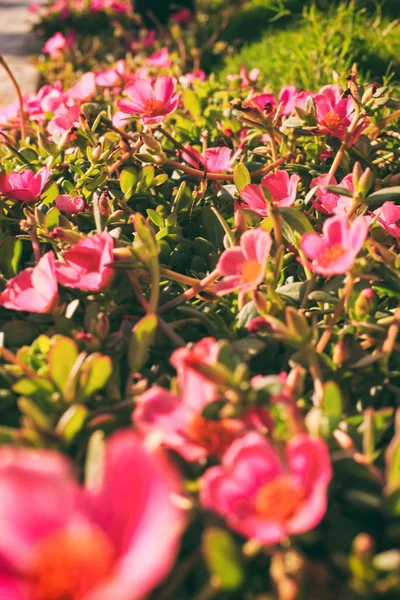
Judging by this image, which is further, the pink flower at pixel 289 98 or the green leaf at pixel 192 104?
the green leaf at pixel 192 104

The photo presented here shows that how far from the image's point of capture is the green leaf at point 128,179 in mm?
1150

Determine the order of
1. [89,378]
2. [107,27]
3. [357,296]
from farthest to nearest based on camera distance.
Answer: [107,27] < [357,296] < [89,378]

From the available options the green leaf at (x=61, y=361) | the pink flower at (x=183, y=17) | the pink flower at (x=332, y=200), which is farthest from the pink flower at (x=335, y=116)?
the pink flower at (x=183, y=17)

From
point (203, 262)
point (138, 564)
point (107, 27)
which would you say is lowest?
point (107, 27)

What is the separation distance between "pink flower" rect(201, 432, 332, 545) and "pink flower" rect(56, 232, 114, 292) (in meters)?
0.34

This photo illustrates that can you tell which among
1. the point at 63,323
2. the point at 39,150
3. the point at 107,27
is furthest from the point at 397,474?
the point at 107,27

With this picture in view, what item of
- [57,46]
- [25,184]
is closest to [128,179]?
[25,184]

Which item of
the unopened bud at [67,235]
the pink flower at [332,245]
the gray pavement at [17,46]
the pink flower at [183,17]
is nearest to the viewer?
the pink flower at [332,245]

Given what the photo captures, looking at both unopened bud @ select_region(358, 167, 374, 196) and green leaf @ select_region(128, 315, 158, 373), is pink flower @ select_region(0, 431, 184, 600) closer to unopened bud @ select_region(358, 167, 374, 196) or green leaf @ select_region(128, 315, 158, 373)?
green leaf @ select_region(128, 315, 158, 373)

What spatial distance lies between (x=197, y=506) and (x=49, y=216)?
0.61 metres

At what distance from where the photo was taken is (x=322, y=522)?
627 mm

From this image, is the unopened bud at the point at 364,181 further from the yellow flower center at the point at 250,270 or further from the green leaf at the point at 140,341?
the green leaf at the point at 140,341

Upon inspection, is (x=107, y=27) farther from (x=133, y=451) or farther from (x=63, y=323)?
(x=133, y=451)

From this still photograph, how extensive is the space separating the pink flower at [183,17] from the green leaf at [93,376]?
4167 millimetres
